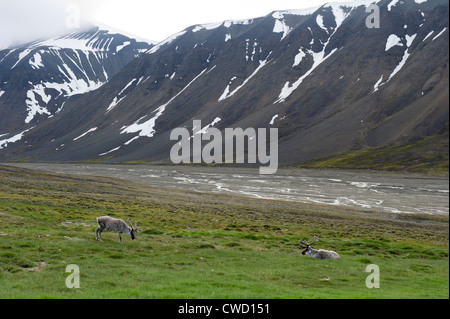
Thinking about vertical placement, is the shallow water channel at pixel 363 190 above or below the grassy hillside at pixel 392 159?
below

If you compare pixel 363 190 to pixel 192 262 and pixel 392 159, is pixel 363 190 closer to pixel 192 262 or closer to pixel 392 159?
pixel 392 159

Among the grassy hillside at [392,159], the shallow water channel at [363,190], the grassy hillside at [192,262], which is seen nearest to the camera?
the grassy hillside at [192,262]

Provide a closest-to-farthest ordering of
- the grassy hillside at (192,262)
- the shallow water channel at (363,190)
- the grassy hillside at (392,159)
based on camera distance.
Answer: the grassy hillside at (192,262) < the shallow water channel at (363,190) < the grassy hillside at (392,159)

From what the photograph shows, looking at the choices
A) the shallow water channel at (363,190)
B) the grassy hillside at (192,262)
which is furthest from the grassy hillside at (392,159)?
the grassy hillside at (192,262)

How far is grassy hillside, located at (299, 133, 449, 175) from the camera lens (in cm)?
12900

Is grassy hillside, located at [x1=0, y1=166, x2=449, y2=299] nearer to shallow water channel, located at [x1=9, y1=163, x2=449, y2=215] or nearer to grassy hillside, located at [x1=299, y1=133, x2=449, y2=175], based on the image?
shallow water channel, located at [x1=9, y1=163, x2=449, y2=215]

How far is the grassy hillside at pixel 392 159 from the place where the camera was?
12900 centimetres

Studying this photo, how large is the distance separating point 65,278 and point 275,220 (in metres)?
33.0

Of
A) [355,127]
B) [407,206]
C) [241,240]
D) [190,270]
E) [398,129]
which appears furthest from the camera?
[355,127]

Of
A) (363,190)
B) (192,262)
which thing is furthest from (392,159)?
(192,262)

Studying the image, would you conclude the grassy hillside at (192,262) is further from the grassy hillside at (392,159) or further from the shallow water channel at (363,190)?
the grassy hillside at (392,159)

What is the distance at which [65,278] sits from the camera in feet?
51.4
